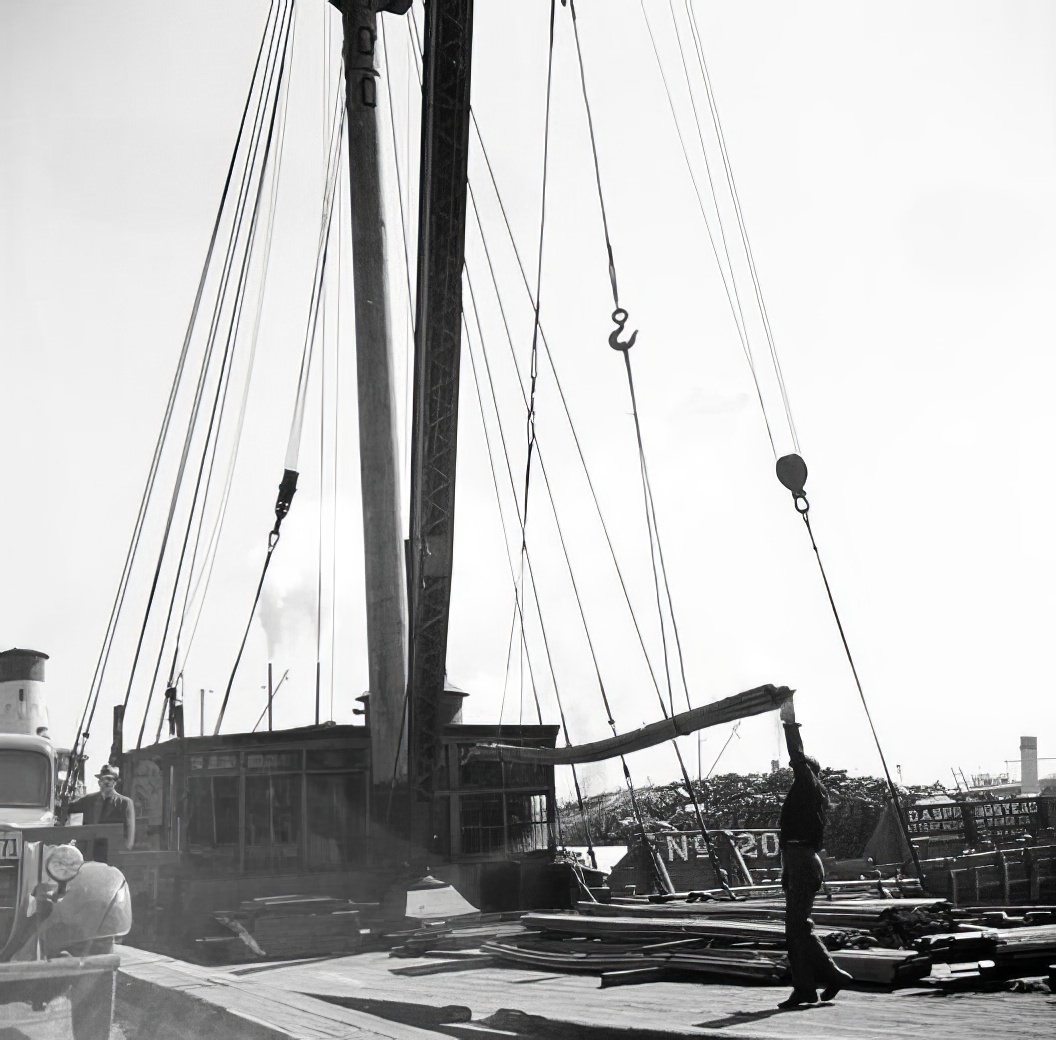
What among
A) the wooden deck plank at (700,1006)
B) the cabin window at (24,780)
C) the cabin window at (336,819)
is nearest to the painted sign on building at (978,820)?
the cabin window at (336,819)

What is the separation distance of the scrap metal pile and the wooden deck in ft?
0.77

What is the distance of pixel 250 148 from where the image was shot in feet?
67.1

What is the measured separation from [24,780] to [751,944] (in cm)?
695

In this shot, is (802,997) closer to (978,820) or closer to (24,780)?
(24,780)

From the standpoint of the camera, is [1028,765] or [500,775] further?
[1028,765]

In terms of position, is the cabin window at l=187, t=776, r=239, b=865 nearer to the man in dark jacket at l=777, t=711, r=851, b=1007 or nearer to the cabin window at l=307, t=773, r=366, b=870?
the cabin window at l=307, t=773, r=366, b=870

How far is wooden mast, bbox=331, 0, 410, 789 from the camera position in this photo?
17.3 metres

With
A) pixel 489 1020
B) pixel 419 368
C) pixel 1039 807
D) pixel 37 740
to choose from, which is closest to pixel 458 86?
pixel 419 368

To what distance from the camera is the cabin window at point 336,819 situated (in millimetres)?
18594

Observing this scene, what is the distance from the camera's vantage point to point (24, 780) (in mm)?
11125

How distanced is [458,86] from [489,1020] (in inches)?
460

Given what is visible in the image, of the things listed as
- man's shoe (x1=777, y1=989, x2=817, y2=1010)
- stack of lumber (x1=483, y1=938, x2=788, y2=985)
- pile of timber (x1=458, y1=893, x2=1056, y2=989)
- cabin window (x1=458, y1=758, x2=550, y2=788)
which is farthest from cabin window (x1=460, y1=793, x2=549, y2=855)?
man's shoe (x1=777, y1=989, x2=817, y2=1010)

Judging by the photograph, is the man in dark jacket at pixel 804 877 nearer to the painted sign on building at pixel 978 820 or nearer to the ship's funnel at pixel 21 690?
the ship's funnel at pixel 21 690

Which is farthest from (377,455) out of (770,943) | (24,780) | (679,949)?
(770,943)
